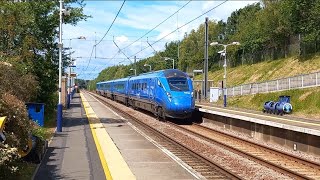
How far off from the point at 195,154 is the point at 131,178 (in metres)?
4.29

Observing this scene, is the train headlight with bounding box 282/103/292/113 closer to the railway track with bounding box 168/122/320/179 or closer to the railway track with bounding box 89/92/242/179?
the railway track with bounding box 168/122/320/179

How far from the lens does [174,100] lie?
23.8m

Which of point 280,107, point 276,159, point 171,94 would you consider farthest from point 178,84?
point 276,159

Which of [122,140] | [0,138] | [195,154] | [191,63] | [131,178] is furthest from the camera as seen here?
[191,63]

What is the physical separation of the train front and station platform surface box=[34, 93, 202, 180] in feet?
19.3

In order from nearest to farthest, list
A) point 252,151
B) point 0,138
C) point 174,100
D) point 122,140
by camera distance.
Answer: point 0,138, point 252,151, point 122,140, point 174,100

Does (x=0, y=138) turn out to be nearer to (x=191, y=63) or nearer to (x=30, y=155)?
(x=30, y=155)

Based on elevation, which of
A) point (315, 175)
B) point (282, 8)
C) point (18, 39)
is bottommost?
point (315, 175)

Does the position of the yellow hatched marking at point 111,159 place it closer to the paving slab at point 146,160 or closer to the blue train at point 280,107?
the paving slab at point 146,160

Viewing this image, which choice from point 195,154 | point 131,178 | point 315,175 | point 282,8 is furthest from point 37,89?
point 282,8

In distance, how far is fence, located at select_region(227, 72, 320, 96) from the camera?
37156mm

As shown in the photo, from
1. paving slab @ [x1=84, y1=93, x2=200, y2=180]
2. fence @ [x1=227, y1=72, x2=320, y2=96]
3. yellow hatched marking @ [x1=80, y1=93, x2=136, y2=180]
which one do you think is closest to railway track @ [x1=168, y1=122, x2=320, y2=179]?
paving slab @ [x1=84, y1=93, x2=200, y2=180]

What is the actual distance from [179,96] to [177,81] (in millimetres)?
1148

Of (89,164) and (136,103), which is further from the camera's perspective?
(136,103)
